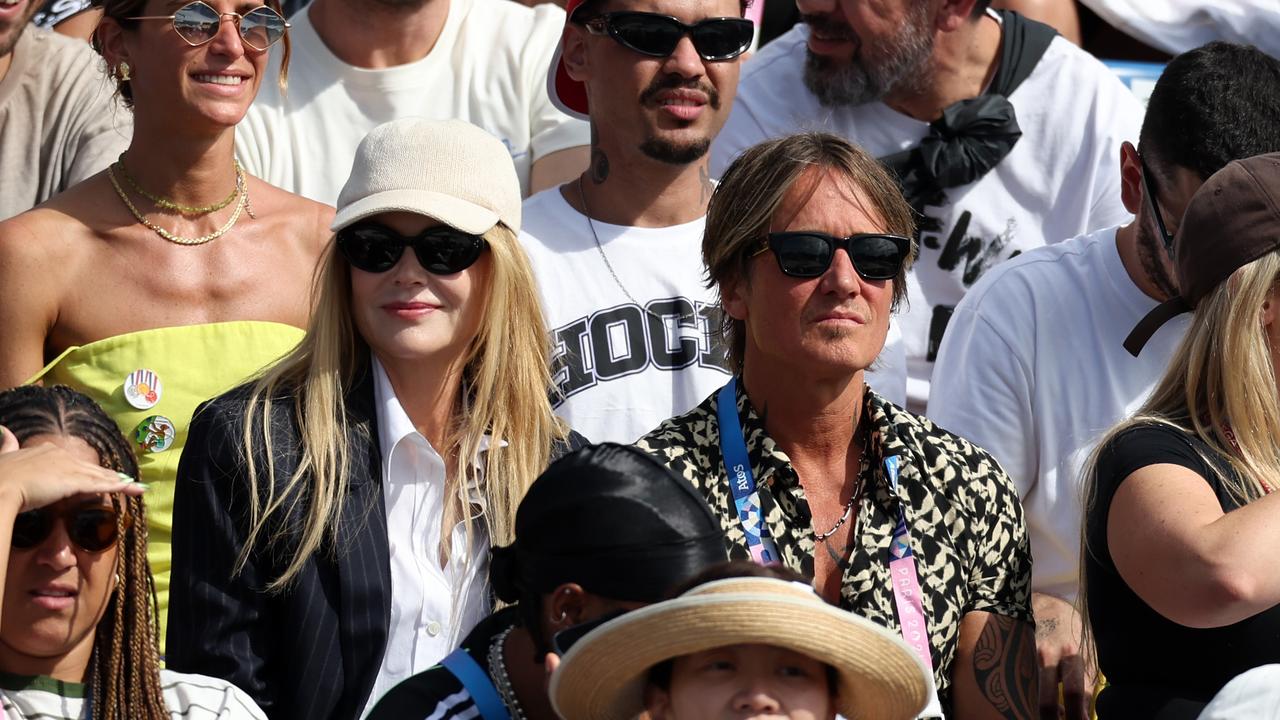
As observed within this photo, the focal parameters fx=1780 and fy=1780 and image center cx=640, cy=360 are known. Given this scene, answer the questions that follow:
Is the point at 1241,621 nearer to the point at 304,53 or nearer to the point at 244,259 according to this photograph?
the point at 244,259

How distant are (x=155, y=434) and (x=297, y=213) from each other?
27.8 inches

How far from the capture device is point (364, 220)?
3436mm

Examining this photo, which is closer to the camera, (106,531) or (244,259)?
(106,531)

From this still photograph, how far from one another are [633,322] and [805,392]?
32.4 inches

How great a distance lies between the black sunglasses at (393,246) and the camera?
135 inches

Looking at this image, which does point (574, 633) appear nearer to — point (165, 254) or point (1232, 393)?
point (1232, 393)

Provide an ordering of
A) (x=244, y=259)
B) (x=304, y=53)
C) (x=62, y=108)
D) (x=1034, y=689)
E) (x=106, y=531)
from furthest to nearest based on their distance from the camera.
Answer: (x=304, y=53)
(x=62, y=108)
(x=244, y=259)
(x=1034, y=689)
(x=106, y=531)

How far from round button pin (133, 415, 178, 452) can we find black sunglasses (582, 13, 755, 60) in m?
1.43

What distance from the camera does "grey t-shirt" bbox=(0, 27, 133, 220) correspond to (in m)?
4.41

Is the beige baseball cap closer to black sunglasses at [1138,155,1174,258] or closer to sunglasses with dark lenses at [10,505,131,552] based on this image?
sunglasses with dark lenses at [10,505,131,552]

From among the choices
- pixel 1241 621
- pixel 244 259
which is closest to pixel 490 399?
pixel 244 259

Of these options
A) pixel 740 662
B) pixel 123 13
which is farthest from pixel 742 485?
pixel 123 13

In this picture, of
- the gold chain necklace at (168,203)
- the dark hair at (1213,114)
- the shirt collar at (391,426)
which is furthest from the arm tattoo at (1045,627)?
the gold chain necklace at (168,203)

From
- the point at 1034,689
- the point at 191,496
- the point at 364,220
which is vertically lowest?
the point at 1034,689
